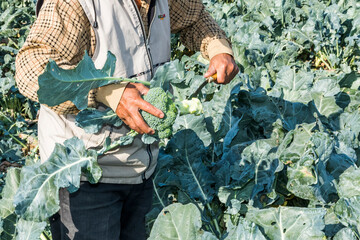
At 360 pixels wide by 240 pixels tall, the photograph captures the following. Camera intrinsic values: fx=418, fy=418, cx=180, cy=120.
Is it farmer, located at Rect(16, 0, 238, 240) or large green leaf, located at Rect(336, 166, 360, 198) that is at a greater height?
farmer, located at Rect(16, 0, 238, 240)

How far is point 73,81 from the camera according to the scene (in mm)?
1402

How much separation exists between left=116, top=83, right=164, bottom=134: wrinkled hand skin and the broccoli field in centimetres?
10

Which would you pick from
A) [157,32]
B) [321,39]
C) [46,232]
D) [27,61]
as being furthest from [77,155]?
[321,39]

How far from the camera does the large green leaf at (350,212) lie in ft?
5.20

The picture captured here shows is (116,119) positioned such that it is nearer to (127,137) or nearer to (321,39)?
(127,137)

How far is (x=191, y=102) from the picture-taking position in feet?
5.46

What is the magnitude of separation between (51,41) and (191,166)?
3.69 ft

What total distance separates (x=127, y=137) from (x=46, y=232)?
1159 mm

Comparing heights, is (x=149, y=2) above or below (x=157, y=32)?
above

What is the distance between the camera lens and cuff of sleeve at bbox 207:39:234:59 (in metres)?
1.97

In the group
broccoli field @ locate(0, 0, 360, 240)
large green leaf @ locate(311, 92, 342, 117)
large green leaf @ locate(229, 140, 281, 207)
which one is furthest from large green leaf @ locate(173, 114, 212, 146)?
large green leaf @ locate(311, 92, 342, 117)

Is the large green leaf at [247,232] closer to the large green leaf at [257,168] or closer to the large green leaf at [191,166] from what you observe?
the large green leaf at [257,168]

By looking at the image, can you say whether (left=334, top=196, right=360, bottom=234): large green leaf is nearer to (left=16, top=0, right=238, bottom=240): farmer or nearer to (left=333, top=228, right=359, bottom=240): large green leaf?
→ (left=333, top=228, right=359, bottom=240): large green leaf

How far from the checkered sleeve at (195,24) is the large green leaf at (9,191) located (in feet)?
3.68
